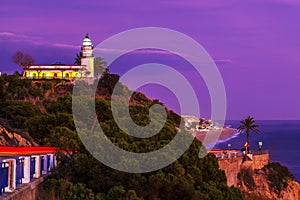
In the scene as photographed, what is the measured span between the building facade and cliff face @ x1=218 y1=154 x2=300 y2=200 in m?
34.9

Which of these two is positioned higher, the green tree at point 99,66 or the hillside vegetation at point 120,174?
the green tree at point 99,66

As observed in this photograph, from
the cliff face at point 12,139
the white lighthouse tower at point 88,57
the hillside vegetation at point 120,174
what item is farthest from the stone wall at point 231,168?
the white lighthouse tower at point 88,57

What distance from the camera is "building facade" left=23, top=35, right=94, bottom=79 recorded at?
3607 inches

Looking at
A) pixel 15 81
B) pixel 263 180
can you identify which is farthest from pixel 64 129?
pixel 15 81

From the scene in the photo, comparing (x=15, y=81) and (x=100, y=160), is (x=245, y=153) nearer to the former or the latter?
(x=15, y=81)

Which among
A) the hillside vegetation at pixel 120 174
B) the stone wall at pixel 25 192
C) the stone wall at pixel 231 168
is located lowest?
the stone wall at pixel 25 192

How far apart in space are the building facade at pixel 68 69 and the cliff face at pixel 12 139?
59487 mm

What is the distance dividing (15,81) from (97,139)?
164 feet

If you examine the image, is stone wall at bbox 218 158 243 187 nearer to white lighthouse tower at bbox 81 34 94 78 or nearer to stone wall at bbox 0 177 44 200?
stone wall at bbox 0 177 44 200

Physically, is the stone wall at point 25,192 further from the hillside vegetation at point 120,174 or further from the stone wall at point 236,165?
the stone wall at point 236,165

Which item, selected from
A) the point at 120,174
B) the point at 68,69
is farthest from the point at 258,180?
the point at 68,69

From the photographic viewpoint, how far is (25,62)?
3767 inches

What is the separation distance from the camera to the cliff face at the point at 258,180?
55344 mm

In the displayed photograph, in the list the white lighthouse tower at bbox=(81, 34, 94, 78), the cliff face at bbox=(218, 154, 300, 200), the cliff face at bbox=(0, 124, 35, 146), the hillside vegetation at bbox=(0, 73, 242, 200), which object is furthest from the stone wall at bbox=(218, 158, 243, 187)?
the white lighthouse tower at bbox=(81, 34, 94, 78)
